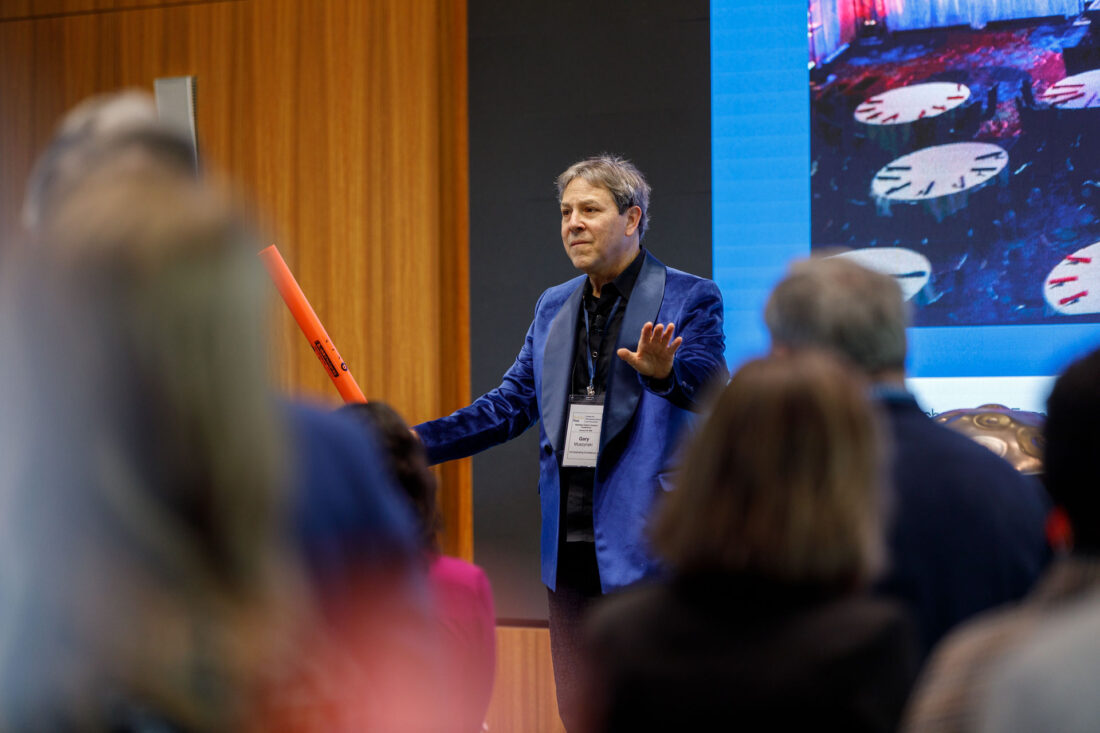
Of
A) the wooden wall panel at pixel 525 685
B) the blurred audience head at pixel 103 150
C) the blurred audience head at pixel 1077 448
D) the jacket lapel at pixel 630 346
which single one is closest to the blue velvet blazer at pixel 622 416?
the jacket lapel at pixel 630 346

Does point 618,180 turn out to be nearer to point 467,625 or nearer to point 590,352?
point 590,352

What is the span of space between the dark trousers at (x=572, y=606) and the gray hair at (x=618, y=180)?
89 centimetres

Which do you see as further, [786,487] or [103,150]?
[786,487]

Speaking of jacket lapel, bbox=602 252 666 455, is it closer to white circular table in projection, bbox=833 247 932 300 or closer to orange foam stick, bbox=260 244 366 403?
orange foam stick, bbox=260 244 366 403

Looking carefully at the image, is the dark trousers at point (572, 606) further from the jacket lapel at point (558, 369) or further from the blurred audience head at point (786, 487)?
the blurred audience head at point (786, 487)

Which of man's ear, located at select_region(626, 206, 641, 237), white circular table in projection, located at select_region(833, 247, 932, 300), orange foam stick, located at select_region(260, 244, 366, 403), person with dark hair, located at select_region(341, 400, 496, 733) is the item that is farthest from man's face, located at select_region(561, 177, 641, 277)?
person with dark hair, located at select_region(341, 400, 496, 733)

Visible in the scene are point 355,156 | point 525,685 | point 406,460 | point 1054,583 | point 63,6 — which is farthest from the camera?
point 63,6

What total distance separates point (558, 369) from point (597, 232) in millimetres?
382

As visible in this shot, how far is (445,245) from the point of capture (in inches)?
153

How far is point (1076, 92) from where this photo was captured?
3.30 m

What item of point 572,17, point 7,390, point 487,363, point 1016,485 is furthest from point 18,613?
point 572,17

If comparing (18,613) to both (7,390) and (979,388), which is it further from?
(979,388)

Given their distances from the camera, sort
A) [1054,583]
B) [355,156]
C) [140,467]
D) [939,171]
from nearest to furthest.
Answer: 1. [140,467]
2. [1054,583]
3. [939,171]
4. [355,156]

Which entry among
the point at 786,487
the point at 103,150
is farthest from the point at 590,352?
the point at 103,150
